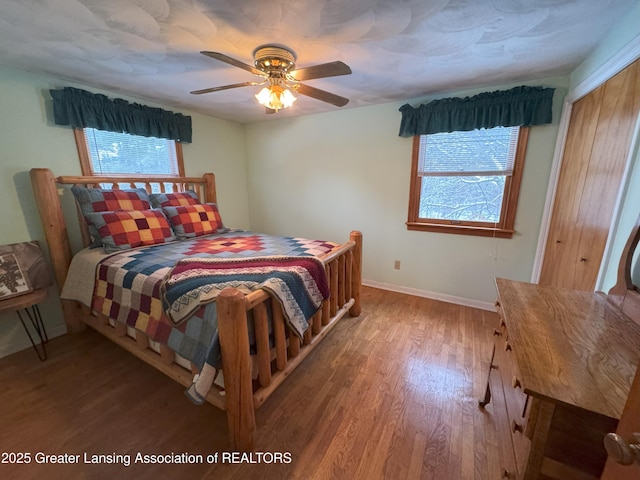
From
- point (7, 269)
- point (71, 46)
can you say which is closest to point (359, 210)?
point (71, 46)

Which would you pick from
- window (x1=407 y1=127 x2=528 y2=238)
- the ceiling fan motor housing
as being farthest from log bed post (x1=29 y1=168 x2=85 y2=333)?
window (x1=407 y1=127 x2=528 y2=238)

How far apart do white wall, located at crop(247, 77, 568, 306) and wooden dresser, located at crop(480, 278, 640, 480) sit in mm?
1641

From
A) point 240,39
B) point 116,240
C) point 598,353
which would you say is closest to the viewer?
point 598,353

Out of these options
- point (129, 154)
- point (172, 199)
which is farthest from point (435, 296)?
point (129, 154)

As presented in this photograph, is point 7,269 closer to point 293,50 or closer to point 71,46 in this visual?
point 71,46

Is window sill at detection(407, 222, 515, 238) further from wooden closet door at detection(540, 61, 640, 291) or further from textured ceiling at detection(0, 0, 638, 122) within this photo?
textured ceiling at detection(0, 0, 638, 122)

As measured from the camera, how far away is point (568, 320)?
3.16ft

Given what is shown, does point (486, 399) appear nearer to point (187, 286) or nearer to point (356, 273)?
point (356, 273)

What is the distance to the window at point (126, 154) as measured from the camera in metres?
2.33

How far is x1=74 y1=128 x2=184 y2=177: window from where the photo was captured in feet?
7.66

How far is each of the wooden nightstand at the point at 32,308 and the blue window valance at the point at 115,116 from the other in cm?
137

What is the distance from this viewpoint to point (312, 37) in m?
1.51

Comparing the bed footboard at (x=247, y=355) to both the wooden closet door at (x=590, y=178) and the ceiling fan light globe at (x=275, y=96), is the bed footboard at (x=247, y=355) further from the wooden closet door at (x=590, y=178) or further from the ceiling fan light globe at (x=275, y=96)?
the wooden closet door at (x=590, y=178)

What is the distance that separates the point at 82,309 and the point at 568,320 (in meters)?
3.26
